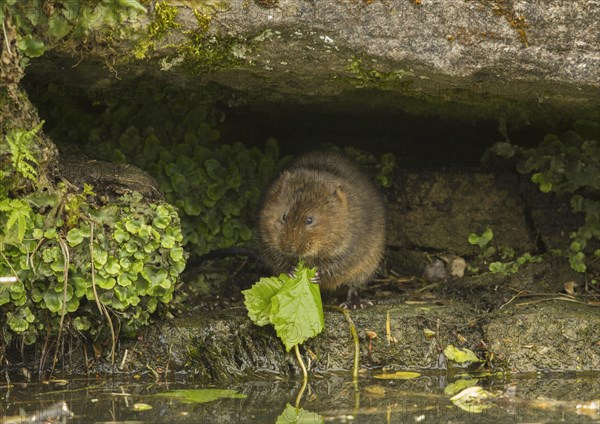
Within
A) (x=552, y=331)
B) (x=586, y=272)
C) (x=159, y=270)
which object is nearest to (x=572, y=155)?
(x=586, y=272)

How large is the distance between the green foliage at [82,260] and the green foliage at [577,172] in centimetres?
283

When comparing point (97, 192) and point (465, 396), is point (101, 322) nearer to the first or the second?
point (97, 192)

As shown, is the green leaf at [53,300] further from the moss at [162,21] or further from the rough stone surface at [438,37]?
the rough stone surface at [438,37]

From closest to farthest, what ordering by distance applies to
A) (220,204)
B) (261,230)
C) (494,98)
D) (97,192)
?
(97,192) < (494,98) < (261,230) < (220,204)

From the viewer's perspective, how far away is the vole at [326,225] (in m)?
5.88

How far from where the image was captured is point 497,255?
22.0 ft

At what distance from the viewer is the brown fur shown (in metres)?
5.88

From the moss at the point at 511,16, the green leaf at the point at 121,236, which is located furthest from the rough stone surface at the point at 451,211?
the green leaf at the point at 121,236

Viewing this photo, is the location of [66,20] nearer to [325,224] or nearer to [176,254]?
[176,254]

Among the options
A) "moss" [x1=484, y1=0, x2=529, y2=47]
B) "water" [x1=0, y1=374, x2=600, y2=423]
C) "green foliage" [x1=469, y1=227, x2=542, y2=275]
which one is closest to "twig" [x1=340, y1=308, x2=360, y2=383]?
"water" [x1=0, y1=374, x2=600, y2=423]

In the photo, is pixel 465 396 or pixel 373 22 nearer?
pixel 465 396

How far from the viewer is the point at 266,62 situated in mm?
5156

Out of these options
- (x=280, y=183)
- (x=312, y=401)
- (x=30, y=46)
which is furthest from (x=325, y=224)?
(x=30, y=46)

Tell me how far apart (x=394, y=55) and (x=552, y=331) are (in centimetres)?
191
